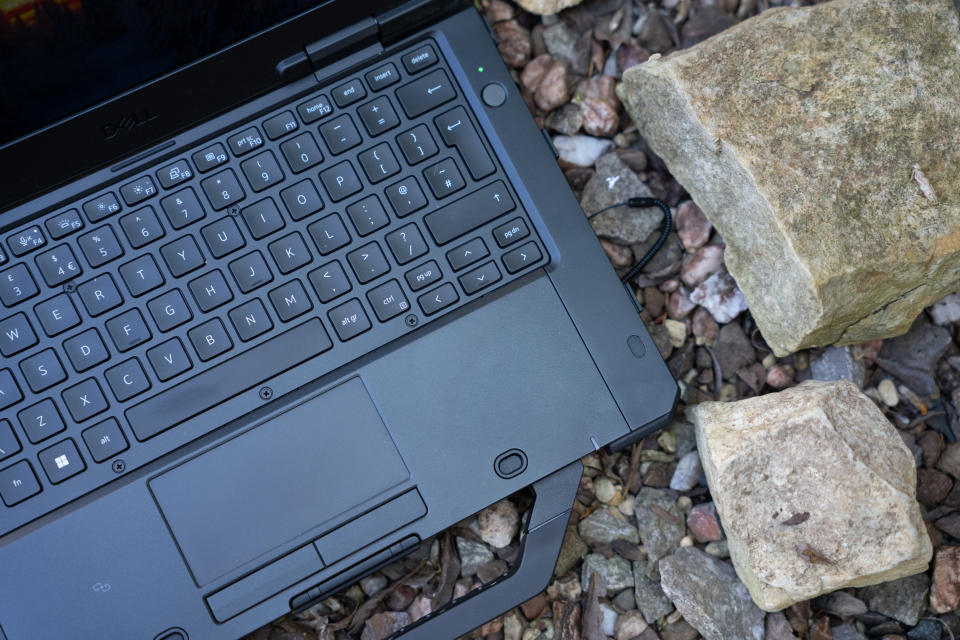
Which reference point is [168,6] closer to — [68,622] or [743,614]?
[68,622]

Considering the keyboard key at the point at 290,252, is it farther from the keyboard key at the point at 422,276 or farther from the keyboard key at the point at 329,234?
the keyboard key at the point at 422,276

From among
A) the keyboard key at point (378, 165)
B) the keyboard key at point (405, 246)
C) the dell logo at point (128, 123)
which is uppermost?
the dell logo at point (128, 123)

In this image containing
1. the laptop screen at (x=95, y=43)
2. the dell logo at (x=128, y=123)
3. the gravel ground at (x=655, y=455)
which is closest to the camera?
the laptop screen at (x=95, y=43)

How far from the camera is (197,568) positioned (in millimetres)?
961

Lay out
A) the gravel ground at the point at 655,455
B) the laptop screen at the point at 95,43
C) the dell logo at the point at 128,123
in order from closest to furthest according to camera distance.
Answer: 1. the laptop screen at the point at 95,43
2. the dell logo at the point at 128,123
3. the gravel ground at the point at 655,455

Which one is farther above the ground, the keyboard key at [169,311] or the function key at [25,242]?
the function key at [25,242]

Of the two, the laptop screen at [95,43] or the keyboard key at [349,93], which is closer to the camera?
the laptop screen at [95,43]

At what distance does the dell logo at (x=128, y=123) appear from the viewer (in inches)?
38.5

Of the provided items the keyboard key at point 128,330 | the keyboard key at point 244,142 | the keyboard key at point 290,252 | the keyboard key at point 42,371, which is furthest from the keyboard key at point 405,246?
the keyboard key at point 42,371

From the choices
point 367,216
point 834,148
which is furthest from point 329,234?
point 834,148

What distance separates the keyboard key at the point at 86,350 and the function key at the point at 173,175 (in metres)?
0.20

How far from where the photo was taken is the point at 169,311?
976 millimetres

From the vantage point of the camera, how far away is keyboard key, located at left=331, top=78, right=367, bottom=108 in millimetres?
1029

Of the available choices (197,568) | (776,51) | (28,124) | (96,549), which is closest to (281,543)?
(197,568)
